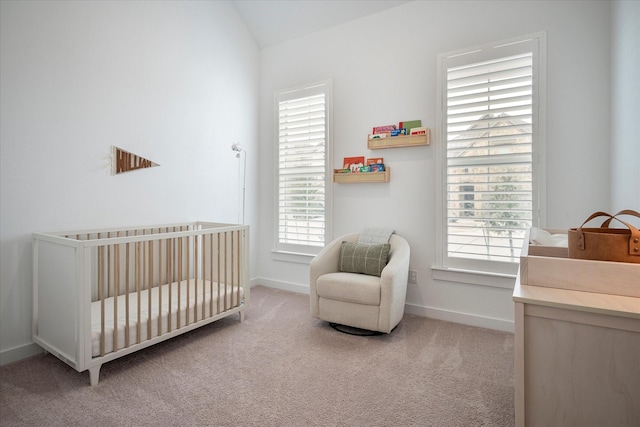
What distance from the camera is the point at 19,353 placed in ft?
7.29

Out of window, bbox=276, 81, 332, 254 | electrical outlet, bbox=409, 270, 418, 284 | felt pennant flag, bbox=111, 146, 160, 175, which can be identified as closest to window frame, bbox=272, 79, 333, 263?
window, bbox=276, 81, 332, 254

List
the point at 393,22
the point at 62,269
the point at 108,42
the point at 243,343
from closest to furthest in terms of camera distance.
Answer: the point at 62,269, the point at 243,343, the point at 108,42, the point at 393,22

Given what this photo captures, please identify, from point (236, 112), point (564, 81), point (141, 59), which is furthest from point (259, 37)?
point (564, 81)

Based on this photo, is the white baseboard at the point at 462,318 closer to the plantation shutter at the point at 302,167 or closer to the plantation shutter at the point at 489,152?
the plantation shutter at the point at 489,152

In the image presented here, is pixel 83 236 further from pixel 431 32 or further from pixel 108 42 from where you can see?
pixel 431 32

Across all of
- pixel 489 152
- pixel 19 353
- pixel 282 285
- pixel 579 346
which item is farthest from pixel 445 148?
pixel 19 353

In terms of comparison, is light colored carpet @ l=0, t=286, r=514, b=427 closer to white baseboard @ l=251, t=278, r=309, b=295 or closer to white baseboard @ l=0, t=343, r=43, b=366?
white baseboard @ l=0, t=343, r=43, b=366

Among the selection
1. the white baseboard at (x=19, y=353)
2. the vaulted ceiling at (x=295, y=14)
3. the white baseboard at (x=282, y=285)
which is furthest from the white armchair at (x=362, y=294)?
the vaulted ceiling at (x=295, y=14)

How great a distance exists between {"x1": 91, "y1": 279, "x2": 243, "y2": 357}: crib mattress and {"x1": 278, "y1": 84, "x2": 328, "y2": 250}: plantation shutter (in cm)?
112

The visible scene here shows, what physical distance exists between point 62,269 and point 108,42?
1803 millimetres

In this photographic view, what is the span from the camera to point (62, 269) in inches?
79.4

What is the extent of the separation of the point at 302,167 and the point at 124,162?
5.70 feet

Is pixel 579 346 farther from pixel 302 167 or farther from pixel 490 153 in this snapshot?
pixel 302 167

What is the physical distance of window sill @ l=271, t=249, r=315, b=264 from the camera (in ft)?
12.3
